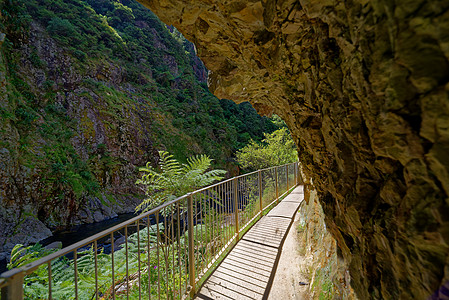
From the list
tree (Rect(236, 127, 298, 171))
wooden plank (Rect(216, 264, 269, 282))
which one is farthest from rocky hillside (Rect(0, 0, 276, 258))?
wooden plank (Rect(216, 264, 269, 282))

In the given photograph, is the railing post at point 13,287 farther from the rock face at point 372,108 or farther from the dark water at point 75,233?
the dark water at point 75,233

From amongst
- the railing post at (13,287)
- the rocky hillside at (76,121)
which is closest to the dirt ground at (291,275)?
the railing post at (13,287)

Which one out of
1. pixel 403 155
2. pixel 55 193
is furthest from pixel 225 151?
pixel 403 155

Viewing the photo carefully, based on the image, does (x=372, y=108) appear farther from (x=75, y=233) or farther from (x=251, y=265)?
(x=75, y=233)

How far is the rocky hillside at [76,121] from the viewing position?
347 inches

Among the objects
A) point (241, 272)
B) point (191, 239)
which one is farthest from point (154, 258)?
point (241, 272)

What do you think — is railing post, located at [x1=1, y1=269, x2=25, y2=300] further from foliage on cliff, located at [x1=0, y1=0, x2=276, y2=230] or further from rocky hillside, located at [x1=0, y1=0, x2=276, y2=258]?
foliage on cliff, located at [x1=0, y1=0, x2=276, y2=230]

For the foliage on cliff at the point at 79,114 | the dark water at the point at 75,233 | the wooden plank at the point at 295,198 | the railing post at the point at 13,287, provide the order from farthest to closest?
the foliage on cliff at the point at 79,114 < the dark water at the point at 75,233 < the wooden plank at the point at 295,198 < the railing post at the point at 13,287

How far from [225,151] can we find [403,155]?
2141 cm

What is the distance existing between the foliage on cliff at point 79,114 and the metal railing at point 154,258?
7611mm

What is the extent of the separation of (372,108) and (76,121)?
633 inches

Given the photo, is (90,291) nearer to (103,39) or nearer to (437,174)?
(437,174)

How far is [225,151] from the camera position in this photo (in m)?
22.2

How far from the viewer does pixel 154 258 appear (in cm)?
301
